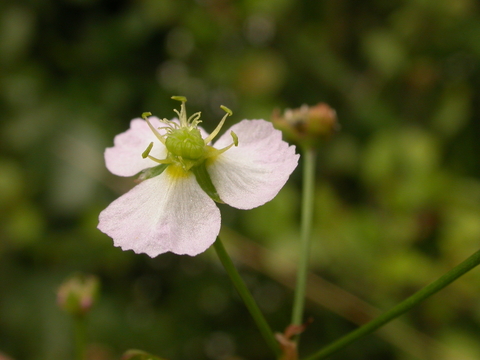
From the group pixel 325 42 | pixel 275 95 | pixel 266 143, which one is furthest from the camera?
pixel 325 42

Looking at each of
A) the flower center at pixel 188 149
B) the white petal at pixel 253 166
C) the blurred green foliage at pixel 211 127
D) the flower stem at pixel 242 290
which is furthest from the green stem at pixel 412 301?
the blurred green foliage at pixel 211 127

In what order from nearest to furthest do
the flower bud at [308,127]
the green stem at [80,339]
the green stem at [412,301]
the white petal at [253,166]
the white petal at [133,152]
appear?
the green stem at [412,301] < the white petal at [253,166] < the white petal at [133,152] < the green stem at [80,339] < the flower bud at [308,127]

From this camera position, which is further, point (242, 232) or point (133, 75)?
point (133, 75)

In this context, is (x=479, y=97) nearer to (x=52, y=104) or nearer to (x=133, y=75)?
(x=133, y=75)

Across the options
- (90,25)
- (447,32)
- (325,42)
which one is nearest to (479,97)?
(447,32)

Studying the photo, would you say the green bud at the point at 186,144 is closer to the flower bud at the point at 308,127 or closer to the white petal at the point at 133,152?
the white petal at the point at 133,152

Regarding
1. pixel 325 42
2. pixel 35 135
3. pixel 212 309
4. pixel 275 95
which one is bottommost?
pixel 212 309

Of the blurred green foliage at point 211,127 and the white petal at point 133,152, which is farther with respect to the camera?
the blurred green foliage at point 211,127
